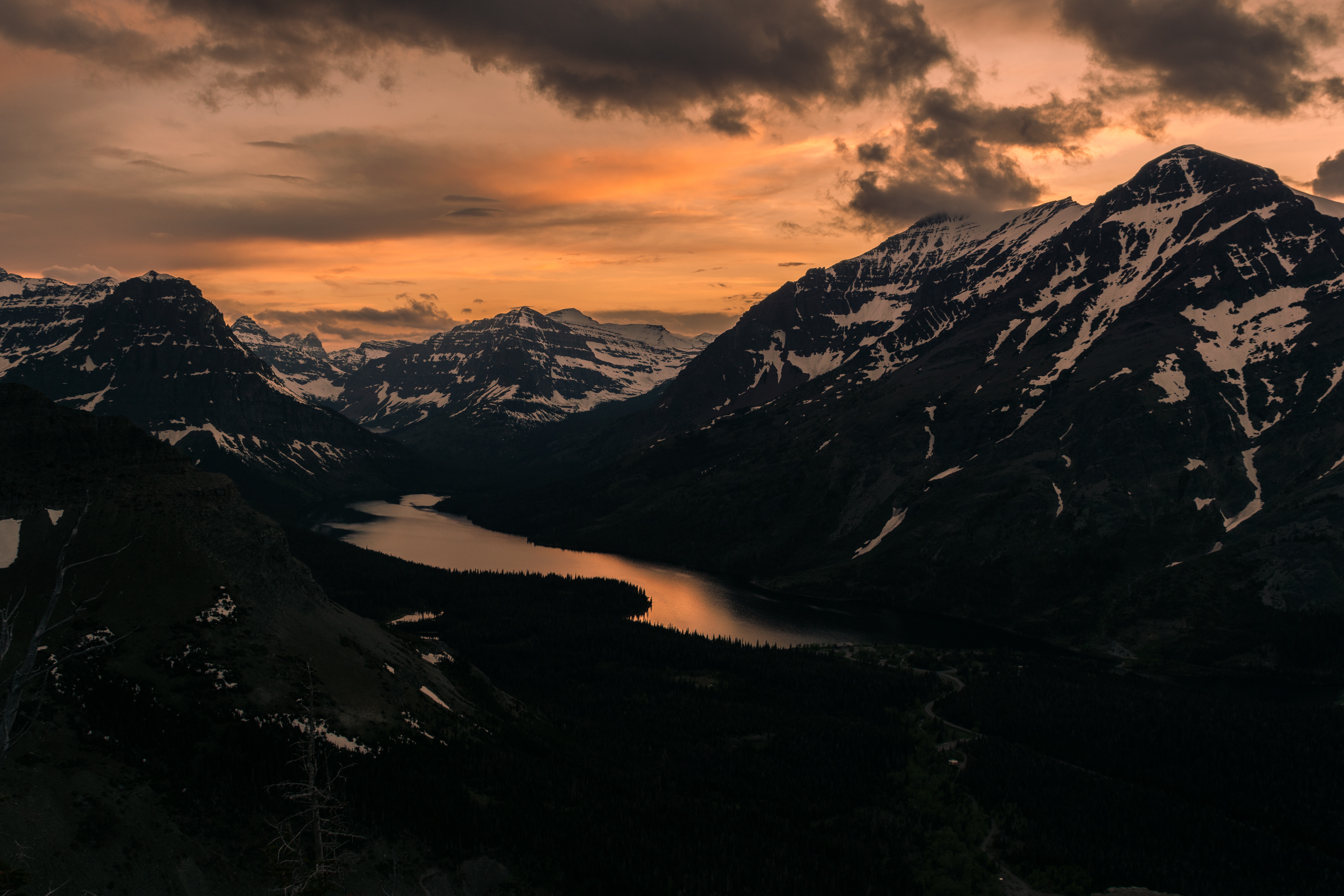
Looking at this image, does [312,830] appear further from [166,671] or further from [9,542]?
[9,542]

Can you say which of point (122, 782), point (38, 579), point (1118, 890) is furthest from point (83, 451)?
point (1118, 890)

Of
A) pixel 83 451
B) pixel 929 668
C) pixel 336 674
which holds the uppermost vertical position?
pixel 83 451

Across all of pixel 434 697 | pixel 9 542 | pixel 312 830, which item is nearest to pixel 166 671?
pixel 9 542

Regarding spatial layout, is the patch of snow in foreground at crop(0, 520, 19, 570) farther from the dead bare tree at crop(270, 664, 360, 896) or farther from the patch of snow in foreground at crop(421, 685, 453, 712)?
the patch of snow in foreground at crop(421, 685, 453, 712)

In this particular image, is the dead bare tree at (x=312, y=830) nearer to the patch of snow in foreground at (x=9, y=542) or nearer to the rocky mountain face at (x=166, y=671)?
the rocky mountain face at (x=166, y=671)

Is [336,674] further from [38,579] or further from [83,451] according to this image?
[83,451]
